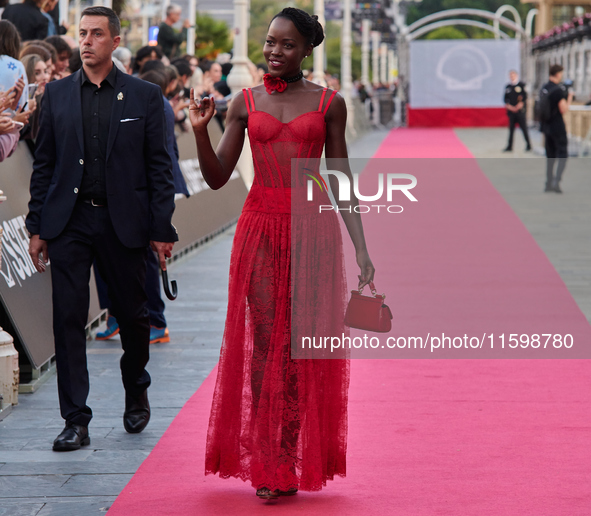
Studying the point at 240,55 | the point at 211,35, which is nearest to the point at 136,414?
the point at 240,55

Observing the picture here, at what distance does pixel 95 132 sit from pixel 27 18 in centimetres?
603

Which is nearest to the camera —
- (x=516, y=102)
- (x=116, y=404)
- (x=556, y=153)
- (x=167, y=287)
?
(x=167, y=287)

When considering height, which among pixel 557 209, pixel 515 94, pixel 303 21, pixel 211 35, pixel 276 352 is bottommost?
pixel 557 209

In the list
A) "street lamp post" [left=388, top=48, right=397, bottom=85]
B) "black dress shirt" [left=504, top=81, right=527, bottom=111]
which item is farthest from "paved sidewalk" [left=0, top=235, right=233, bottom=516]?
"street lamp post" [left=388, top=48, right=397, bottom=85]

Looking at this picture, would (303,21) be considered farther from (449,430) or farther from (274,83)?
(449,430)

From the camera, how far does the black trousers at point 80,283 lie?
16.3 feet

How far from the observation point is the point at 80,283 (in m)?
5.04

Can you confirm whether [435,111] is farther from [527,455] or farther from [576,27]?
[527,455]

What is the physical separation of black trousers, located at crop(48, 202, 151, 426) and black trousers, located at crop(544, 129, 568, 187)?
14.3 m

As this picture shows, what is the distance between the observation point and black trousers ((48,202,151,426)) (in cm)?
498

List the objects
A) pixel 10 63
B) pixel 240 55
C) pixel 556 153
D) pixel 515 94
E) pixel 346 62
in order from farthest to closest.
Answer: pixel 346 62 < pixel 515 94 < pixel 556 153 < pixel 240 55 < pixel 10 63

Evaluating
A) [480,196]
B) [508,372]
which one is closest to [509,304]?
[508,372]

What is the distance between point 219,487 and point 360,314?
0.98m

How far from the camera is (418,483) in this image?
4.56 meters
